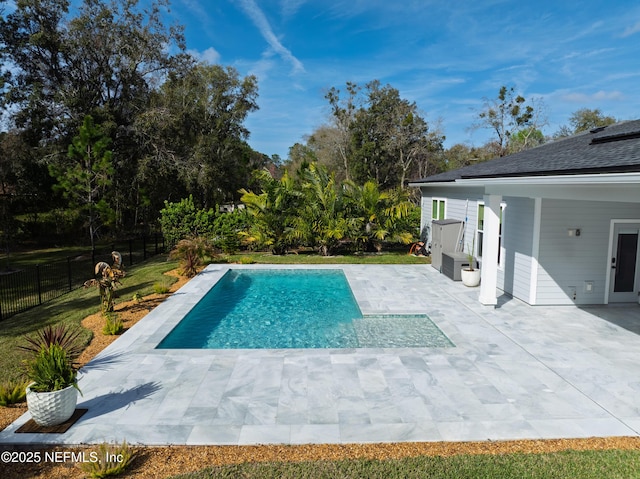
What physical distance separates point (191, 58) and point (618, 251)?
23.7 m

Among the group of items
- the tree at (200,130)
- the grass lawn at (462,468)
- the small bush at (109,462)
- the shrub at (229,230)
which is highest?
the tree at (200,130)

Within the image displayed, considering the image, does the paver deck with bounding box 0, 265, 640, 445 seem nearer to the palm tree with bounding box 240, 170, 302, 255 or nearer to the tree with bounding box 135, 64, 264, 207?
the palm tree with bounding box 240, 170, 302, 255

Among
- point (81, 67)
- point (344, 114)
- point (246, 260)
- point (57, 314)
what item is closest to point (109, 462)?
point (57, 314)

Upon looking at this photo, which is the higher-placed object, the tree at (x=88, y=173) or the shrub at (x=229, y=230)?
the tree at (x=88, y=173)

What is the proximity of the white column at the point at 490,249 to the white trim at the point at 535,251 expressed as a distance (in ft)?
2.67

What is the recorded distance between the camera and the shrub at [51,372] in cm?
462

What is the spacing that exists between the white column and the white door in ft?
9.27

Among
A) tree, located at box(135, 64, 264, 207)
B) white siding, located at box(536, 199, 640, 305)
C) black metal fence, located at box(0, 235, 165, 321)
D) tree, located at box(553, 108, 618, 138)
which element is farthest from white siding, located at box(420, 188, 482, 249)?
tree, located at box(553, 108, 618, 138)

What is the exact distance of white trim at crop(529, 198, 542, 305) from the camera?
9.05 meters

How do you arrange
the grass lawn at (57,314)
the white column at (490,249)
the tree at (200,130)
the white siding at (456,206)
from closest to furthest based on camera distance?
1. the grass lawn at (57,314)
2. the white column at (490,249)
3. the white siding at (456,206)
4. the tree at (200,130)

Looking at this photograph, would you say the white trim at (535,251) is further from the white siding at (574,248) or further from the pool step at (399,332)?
the pool step at (399,332)

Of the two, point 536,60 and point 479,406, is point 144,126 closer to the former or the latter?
point 479,406

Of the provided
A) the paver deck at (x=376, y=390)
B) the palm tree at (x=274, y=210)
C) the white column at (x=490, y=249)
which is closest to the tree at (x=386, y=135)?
the palm tree at (x=274, y=210)

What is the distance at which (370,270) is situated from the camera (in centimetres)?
1411
